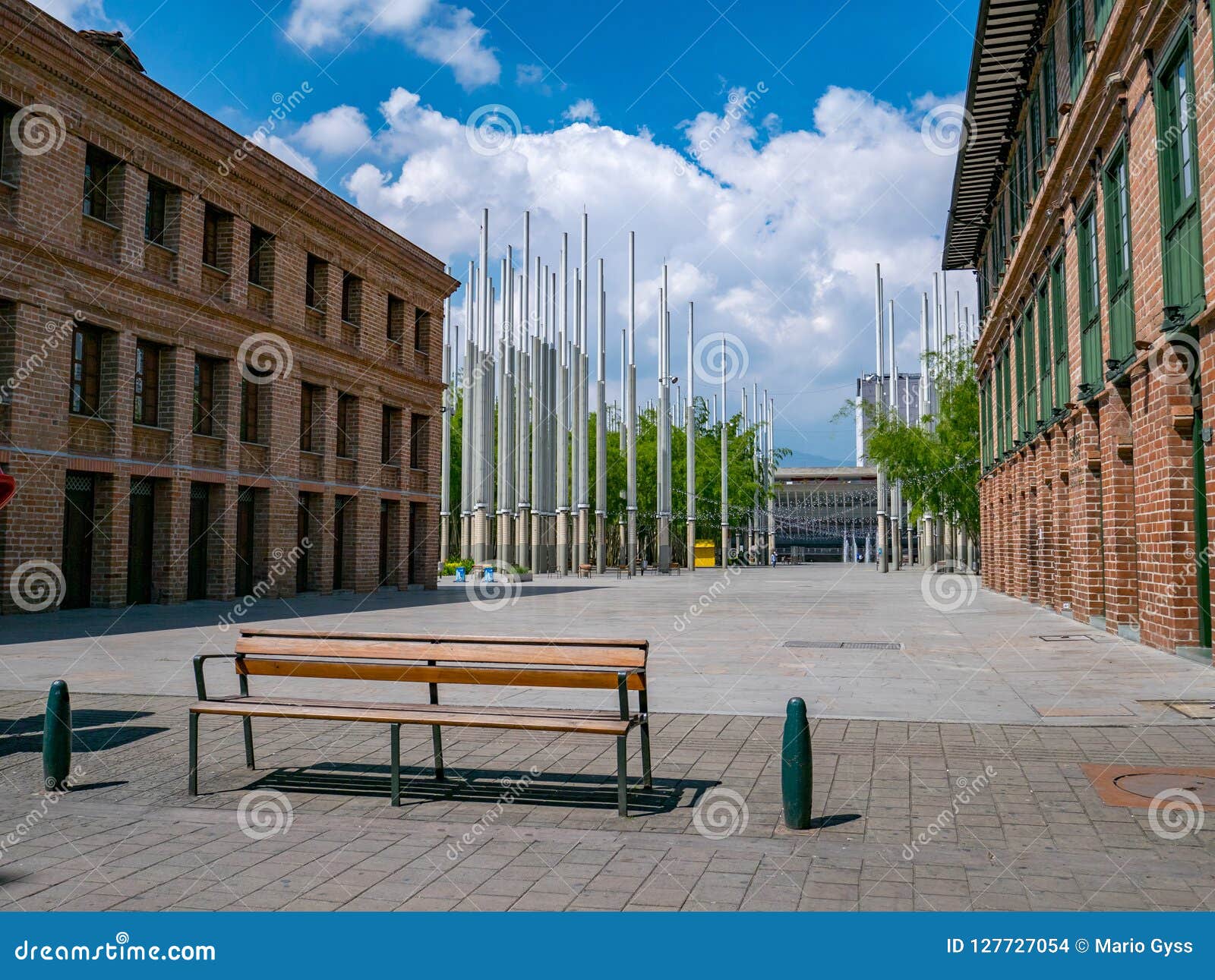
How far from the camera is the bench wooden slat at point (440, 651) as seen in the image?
6266 mm

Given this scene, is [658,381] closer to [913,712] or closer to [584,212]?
[584,212]

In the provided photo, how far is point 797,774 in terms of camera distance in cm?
541

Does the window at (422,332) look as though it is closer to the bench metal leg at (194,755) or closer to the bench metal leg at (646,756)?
the bench metal leg at (194,755)

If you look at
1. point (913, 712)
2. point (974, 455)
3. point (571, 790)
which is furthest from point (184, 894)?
point (974, 455)

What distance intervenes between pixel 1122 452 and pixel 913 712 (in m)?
8.44

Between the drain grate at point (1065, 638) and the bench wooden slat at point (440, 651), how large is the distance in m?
10.9

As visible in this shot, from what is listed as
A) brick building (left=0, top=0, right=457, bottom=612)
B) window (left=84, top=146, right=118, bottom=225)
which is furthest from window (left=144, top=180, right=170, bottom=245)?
window (left=84, top=146, right=118, bottom=225)

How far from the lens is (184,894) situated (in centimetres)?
444

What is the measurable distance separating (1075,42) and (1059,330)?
5306 millimetres

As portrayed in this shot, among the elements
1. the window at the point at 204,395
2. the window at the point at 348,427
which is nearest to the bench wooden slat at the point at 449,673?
the window at the point at 204,395

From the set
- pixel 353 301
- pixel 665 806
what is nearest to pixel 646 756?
pixel 665 806

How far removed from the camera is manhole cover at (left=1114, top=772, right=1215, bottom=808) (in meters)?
6.09

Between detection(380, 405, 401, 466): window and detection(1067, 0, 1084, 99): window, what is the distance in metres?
21.4

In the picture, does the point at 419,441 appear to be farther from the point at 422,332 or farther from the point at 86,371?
the point at 86,371
